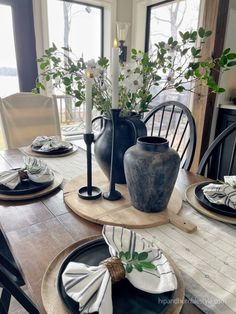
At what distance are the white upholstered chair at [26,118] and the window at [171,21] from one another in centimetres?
148

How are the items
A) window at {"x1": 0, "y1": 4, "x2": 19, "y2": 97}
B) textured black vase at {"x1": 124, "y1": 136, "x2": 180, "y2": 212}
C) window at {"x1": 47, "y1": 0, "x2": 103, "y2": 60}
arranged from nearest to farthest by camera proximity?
1. textured black vase at {"x1": 124, "y1": 136, "x2": 180, "y2": 212}
2. window at {"x1": 0, "y1": 4, "x2": 19, "y2": 97}
3. window at {"x1": 47, "y1": 0, "x2": 103, "y2": 60}

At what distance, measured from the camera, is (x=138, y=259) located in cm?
48

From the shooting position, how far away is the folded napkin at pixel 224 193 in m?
0.77

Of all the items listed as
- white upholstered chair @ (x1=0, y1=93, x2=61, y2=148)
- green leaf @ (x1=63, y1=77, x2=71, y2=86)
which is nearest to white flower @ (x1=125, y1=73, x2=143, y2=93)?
green leaf @ (x1=63, y1=77, x2=71, y2=86)

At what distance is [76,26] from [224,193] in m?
2.73

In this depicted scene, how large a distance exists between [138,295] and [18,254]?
31 cm

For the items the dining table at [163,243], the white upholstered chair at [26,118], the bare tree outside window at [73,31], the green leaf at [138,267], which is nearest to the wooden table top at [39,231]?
the dining table at [163,243]

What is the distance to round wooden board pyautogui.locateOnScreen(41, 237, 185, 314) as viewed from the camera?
43cm

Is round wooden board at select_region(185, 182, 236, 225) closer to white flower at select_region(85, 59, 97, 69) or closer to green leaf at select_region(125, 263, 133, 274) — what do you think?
green leaf at select_region(125, 263, 133, 274)

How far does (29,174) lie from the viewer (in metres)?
0.95

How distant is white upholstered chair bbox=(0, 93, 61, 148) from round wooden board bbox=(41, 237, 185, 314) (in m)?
1.37

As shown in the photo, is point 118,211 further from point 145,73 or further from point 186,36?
point 186,36

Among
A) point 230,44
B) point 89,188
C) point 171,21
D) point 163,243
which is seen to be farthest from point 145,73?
point 171,21

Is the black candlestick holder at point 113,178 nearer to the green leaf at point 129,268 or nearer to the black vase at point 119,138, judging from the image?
the black vase at point 119,138
